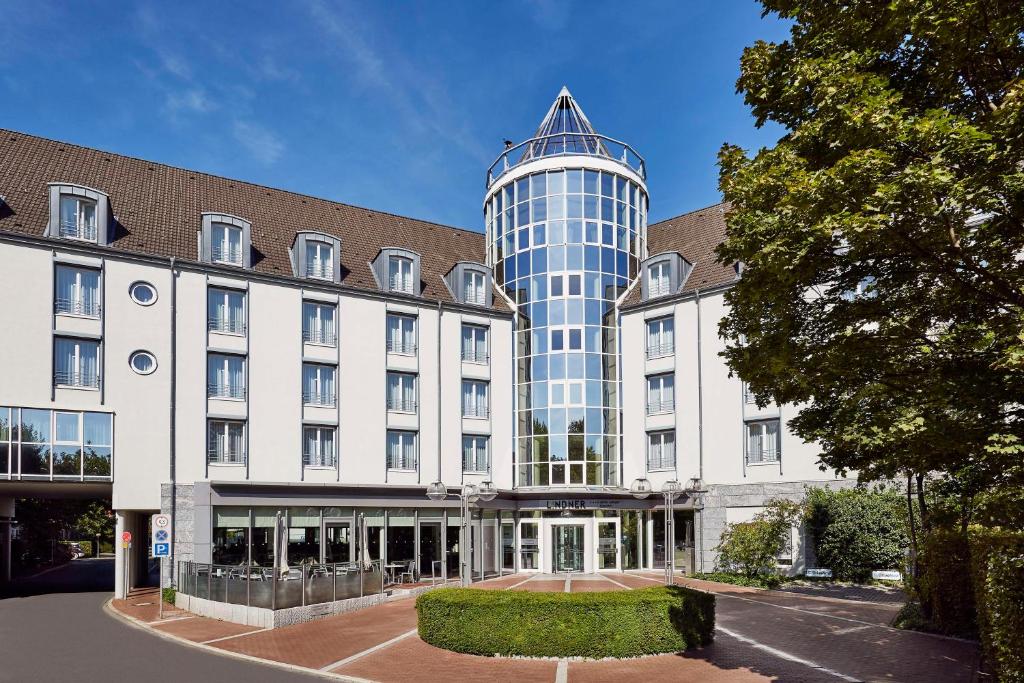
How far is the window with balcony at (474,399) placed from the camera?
37219 mm

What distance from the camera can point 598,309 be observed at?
38062 millimetres

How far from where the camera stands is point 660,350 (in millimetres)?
37250

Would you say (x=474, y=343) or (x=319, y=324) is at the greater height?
(x=319, y=324)

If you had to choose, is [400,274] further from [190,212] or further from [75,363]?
[75,363]

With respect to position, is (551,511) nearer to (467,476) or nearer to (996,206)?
(467,476)

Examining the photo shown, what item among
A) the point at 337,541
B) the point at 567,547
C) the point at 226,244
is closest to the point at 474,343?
the point at 567,547

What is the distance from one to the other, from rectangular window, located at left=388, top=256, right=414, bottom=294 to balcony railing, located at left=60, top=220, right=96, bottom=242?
37.6 ft

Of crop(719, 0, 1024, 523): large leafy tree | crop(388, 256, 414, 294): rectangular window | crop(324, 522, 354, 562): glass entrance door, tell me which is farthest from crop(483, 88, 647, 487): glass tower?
crop(719, 0, 1024, 523): large leafy tree

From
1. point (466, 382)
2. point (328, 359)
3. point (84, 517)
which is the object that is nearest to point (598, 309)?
point (466, 382)

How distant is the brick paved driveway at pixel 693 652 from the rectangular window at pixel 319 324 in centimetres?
1259

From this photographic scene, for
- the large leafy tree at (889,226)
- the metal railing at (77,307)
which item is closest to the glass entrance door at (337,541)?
the metal railing at (77,307)

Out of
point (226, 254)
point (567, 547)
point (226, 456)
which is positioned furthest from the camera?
point (567, 547)

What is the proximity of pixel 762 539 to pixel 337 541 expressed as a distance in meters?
16.0

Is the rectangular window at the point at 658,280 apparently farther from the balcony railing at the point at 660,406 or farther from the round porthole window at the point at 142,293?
the round porthole window at the point at 142,293
